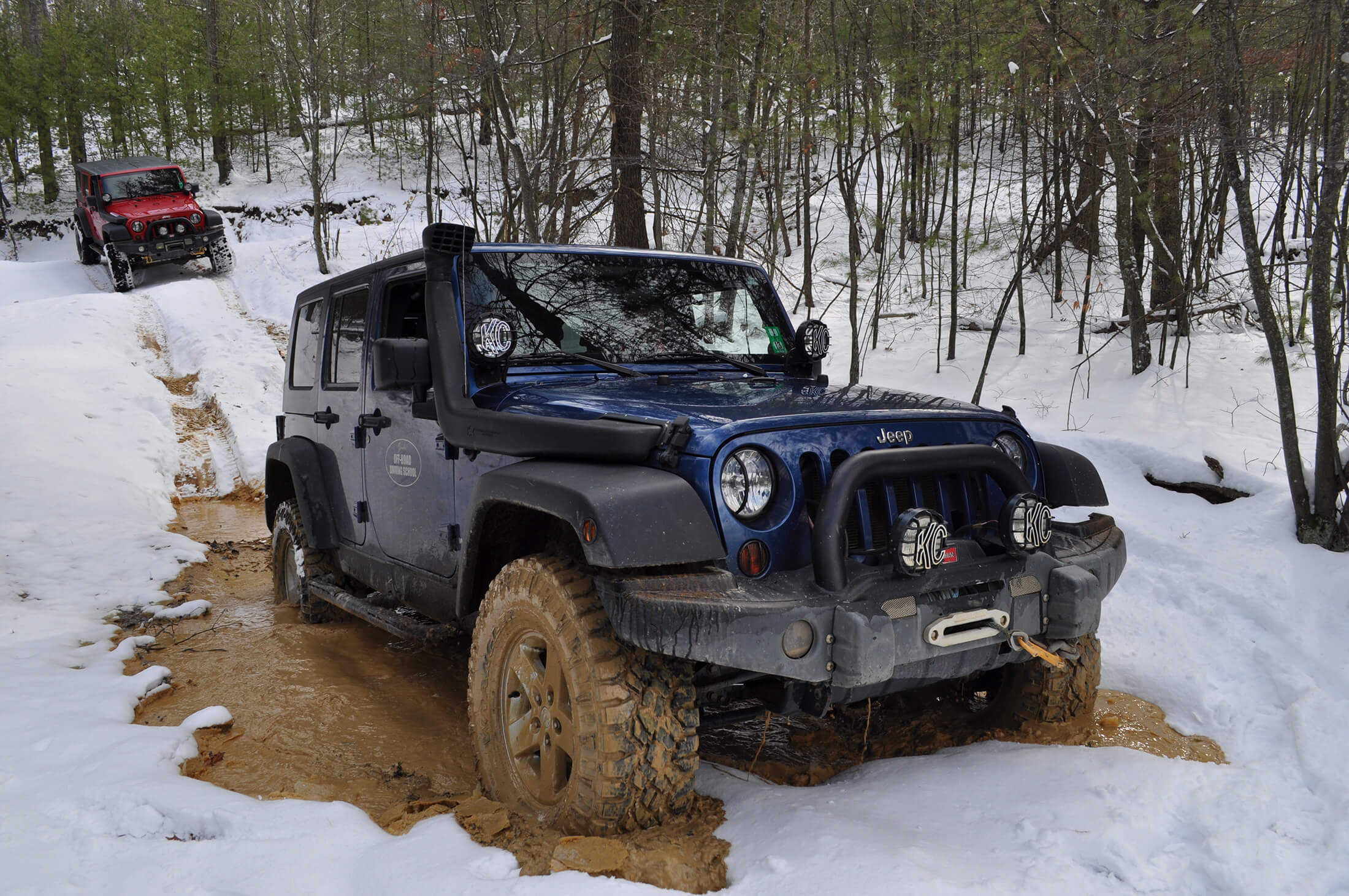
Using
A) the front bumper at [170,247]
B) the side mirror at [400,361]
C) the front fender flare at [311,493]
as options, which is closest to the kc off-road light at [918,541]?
the side mirror at [400,361]

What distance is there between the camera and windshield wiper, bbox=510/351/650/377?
3512mm

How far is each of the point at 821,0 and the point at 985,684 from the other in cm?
1057

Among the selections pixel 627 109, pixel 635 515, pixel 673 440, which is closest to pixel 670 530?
pixel 635 515

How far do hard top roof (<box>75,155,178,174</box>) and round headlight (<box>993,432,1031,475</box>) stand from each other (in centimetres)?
1851

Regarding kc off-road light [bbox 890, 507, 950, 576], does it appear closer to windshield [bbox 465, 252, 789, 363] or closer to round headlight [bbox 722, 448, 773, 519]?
round headlight [bbox 722, 448, 773, 519]

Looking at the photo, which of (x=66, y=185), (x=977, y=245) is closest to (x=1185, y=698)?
(x=977, y=245)

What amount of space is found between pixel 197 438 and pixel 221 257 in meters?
9.21

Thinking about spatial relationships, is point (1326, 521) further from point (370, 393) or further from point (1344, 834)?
→ point (370, 393)

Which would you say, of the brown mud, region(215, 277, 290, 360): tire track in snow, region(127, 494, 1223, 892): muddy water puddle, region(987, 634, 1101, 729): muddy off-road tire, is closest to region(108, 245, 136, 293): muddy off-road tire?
region(215, 277, 290, 360): tire track in snow

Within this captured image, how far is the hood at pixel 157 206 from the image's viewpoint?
17.0 meters

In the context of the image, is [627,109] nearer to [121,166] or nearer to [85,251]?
[121,166]

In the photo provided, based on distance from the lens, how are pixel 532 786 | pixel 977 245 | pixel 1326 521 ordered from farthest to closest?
1. pixel 977 245
2. pixel 1326 521
3. pixel 532 786

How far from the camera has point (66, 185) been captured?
3027cm

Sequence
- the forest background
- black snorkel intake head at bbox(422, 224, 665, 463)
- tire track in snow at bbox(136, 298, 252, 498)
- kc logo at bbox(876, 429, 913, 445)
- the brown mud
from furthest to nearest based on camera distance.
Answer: tire track in snow at bbox(136, 298, 252, 498) < the forest background < kc logo at bbox(876, 429, 913, 445) < black snorkel intake head at bbox(422, 224, 665, 463) < the brown mud
